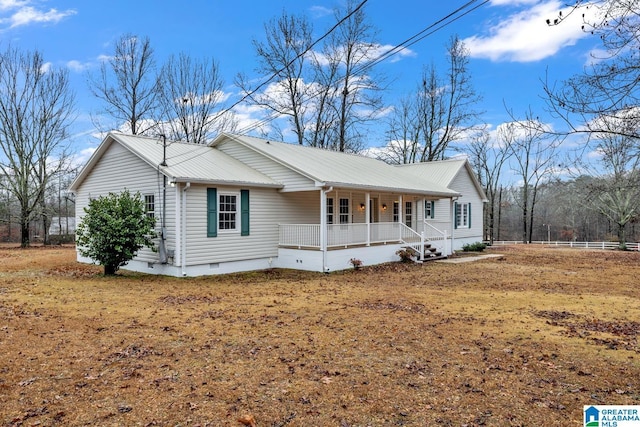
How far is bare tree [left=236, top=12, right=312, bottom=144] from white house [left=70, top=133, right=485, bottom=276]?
1125cm

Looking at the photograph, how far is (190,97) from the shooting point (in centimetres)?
3077

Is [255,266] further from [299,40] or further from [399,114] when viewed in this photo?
[399,114]

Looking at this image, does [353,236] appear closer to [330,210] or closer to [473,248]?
[330,210]

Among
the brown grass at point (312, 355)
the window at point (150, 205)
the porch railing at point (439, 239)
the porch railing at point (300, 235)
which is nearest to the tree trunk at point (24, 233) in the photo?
the window at point (150, 205)

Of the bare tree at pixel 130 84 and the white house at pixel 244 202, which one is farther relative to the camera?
the bare tree at pixel 130 84

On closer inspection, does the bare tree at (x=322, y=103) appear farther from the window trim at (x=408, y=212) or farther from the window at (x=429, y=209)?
the window trim at (x=408, y=212)

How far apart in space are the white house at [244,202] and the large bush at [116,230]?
589 mm

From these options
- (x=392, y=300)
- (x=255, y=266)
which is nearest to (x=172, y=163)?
(x=255, y=266)

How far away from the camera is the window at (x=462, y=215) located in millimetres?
25484

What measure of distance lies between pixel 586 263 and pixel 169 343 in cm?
1895

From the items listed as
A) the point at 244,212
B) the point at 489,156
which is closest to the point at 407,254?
the point at 244,212

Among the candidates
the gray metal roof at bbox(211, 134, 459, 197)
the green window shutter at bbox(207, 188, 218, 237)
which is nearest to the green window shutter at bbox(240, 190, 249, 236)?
the green window shutter at bbox(207, 188, 218, 237)

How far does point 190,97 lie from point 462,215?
21.4 meters

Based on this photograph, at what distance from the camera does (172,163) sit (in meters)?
13.5
